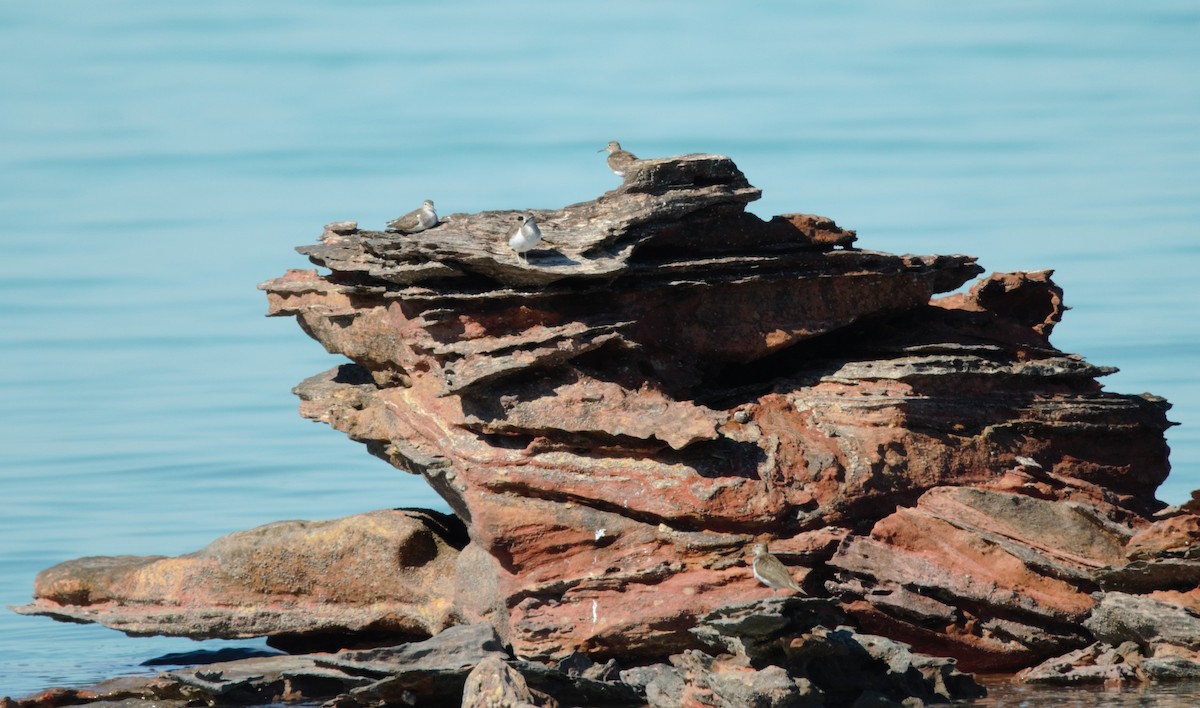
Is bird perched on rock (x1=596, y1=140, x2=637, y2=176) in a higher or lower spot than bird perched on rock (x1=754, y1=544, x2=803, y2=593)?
higher

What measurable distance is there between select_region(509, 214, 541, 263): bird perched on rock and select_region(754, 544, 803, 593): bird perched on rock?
374cm

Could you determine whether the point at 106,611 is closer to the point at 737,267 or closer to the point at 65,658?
the point at 65,658

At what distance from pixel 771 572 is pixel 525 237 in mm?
3992

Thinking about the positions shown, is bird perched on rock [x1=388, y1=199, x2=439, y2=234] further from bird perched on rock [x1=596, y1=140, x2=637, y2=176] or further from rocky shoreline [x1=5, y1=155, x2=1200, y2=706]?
bird perched on rock [x1=596, y1=140, x2=637, y2=176]

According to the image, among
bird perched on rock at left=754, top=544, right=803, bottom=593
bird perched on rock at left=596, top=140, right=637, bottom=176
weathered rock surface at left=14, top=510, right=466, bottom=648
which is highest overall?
bird perched on rock at left=596, top=140, right=637, bottom=176

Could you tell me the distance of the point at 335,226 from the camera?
→ 19.8 meters

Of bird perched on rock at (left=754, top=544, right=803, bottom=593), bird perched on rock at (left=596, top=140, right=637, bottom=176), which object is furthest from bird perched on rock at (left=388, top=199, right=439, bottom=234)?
bird perched on rock at (left=754, top=544, right=803, bottom=593)

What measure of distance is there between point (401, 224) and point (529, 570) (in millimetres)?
3932

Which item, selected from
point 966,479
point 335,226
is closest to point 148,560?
point 335,226

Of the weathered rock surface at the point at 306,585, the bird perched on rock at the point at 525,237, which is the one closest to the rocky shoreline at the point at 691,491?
the weathered rock surface at the point at 306,585

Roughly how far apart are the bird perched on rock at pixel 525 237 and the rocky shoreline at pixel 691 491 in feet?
0.73

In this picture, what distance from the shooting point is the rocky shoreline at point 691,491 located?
16.4 m

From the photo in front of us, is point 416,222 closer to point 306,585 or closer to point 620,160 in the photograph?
point 620,160

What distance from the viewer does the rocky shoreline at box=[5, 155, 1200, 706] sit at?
1636 cm
